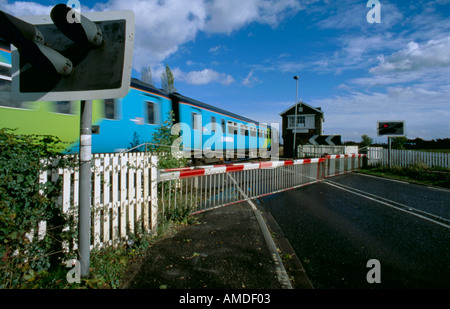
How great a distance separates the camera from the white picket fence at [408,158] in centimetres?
1284

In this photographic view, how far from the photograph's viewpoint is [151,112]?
9.12m

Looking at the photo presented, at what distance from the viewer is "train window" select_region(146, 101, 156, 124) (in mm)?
8953

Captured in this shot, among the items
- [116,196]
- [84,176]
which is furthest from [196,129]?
[84,176]

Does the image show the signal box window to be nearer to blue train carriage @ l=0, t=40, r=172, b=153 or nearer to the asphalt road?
blue train carriage @ l=0, t=40, r=172, b=153

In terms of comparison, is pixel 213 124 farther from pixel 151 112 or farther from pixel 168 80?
pixel 168 80

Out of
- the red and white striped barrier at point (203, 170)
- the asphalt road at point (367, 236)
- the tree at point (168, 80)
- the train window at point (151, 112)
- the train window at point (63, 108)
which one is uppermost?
the tree at point (168, 80)

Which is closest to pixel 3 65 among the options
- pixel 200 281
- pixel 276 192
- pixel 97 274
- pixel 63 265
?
pixel 63 265

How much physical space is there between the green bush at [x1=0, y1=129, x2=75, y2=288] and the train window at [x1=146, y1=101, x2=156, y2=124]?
21.2ft

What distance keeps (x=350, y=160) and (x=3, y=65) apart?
15.9m

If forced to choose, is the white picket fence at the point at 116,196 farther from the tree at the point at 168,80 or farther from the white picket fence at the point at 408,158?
the tree at the point at 168,80

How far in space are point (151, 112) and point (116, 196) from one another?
6550mm

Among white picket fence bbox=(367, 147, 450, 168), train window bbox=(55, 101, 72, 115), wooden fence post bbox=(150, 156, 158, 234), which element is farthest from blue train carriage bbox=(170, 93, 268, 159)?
white picket fence bbox=(367, 147, 450, 168)

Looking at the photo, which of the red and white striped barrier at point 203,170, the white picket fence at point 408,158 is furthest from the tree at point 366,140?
the red and white striped barrier at point 203,170

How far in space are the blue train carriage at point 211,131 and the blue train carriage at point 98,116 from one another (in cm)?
109
